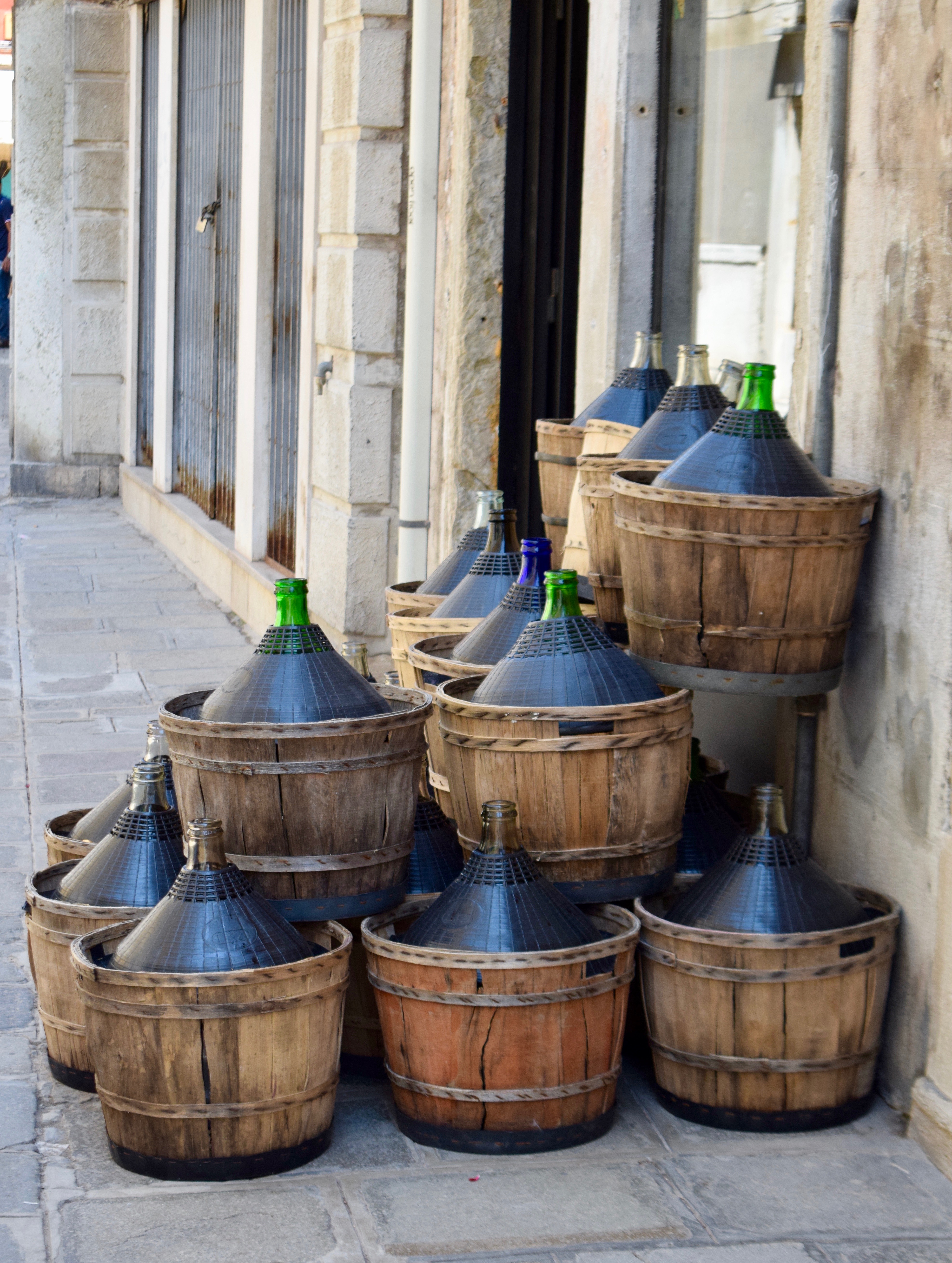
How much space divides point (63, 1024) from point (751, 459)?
6.32 ft

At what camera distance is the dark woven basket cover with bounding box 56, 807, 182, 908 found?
12.0 ft

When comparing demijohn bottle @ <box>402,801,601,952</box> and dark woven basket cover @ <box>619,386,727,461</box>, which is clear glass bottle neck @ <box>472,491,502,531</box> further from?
demijohn bottle @ <box>402,801,601,952</box>

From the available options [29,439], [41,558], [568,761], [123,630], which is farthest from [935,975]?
[29,439]

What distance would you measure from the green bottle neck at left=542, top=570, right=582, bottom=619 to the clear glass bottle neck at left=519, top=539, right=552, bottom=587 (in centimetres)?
35

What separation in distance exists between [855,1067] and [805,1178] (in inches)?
12.2

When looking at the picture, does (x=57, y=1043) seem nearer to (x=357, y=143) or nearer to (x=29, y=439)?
(x=357, y=143)

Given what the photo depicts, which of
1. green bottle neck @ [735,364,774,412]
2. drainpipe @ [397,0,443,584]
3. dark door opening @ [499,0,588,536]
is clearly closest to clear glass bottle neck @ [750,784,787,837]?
green bottle neck @ [735,364,774,412]

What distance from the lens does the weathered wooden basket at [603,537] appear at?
4.15m

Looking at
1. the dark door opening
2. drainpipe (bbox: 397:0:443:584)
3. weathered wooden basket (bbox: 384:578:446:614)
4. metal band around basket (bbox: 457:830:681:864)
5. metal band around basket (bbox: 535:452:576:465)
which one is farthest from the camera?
drainpipe (bbox: 397:0:443:584)

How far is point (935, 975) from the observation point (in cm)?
347

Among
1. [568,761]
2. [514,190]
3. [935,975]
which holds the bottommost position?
[935,975]

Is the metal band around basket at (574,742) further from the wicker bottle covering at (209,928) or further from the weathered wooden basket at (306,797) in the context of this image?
the wicker bottle covering at (209,928)

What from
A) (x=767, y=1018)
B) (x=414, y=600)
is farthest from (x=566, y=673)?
(x=414, y=600)

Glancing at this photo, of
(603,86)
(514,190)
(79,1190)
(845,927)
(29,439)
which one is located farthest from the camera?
(29,439)
